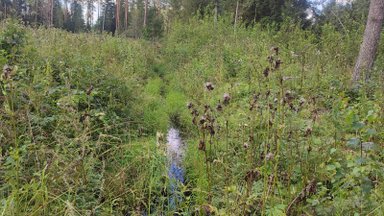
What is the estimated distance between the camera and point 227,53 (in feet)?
29.5

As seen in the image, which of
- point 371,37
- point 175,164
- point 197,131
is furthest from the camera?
point 371,37

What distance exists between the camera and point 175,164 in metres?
3.96

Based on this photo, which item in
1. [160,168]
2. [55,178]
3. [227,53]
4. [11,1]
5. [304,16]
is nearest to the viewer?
[55,178]

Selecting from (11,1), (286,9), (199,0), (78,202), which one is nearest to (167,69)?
(78,202)

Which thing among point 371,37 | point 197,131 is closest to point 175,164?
point 197,131

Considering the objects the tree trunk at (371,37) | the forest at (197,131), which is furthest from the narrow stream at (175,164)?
the tree trunk at (371,37)

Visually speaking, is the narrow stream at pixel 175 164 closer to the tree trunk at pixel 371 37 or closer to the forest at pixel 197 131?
the forest at pixel 197 131

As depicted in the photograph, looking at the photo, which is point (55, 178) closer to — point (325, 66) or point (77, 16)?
point (325, 66)

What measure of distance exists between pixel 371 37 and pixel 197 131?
14.8ft

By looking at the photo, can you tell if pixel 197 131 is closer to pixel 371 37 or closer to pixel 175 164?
pixel 175 164

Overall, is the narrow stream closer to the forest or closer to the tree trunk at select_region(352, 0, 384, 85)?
the forest

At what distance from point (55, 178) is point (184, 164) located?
1.81 m

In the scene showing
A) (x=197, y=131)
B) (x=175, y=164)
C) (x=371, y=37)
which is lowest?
(x=175, y=164)

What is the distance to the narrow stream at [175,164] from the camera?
290cm
